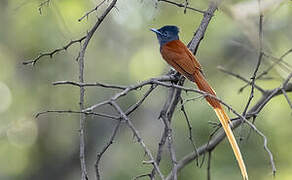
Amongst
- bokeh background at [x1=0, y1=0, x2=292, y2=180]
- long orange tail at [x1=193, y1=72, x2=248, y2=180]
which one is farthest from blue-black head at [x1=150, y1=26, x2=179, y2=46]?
bokeh background at [x1=0, y1=0, x2=292, y2=180]

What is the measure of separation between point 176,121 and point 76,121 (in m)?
2.33

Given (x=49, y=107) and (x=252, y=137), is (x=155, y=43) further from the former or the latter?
(x=252, y=137)

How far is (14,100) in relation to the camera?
332 inches

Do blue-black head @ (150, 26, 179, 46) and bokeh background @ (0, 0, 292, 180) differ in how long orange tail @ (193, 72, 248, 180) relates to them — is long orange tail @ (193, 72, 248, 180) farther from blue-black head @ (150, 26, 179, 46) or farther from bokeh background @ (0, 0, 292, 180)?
bokeh background @ (0, 0, 292, 180)

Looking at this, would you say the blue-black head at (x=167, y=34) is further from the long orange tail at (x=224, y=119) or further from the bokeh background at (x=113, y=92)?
the bokeh background at (x=113, y=92)

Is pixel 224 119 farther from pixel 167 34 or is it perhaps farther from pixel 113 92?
pixel 113 92

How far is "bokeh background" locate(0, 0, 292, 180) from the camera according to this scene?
5992 mm

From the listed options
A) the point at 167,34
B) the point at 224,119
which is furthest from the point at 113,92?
the point at 224,119

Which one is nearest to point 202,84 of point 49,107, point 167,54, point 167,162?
point 167,54

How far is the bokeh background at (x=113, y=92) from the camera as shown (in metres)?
5.99

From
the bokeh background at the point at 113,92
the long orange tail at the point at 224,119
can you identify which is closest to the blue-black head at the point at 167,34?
the long orange tail at the point at 224,119

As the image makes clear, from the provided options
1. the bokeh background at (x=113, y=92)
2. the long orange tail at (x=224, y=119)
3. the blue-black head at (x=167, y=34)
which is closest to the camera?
the long orange tail at (x=224, y=119)

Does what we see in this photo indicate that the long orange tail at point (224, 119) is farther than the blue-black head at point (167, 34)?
No

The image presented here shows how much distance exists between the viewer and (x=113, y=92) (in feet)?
27.6
